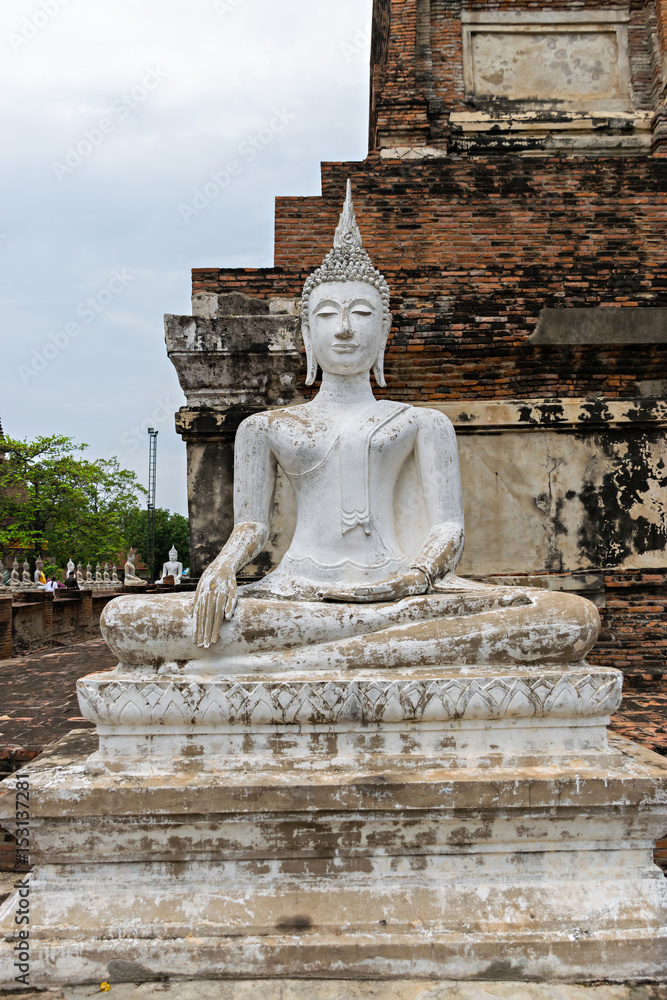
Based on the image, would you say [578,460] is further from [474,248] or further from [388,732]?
[388,732]

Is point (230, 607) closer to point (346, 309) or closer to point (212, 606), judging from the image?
point (212, 606)

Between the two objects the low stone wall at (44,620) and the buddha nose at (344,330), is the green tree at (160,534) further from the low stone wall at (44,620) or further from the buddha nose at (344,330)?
the buddha nose at (344,330)

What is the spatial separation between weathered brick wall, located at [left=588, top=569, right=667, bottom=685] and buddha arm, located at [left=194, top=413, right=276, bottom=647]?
124 inches

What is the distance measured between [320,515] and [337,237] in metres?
1.65

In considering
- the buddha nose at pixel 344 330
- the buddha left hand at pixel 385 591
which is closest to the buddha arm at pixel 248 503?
the buddha left hand at pixel 385 591

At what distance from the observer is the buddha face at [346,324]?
150 inches

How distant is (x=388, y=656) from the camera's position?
2.92 meters

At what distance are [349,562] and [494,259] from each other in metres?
5.07

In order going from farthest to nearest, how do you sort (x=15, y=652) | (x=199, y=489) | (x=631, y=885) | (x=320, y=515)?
(x=15, y=652) → (x=199, y=489) → (x=320, y=515) → (x=631, y=885)

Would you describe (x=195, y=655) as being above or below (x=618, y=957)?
above

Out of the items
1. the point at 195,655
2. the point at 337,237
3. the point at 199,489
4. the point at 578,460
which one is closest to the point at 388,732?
the point at 195,655

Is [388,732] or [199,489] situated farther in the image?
[199,489]

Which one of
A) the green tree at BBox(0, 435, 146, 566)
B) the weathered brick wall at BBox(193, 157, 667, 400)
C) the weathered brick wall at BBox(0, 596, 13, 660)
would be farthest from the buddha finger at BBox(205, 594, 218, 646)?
the green tree at BBox(0, 435, 146, 566)

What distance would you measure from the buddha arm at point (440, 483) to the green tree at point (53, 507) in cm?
2321
